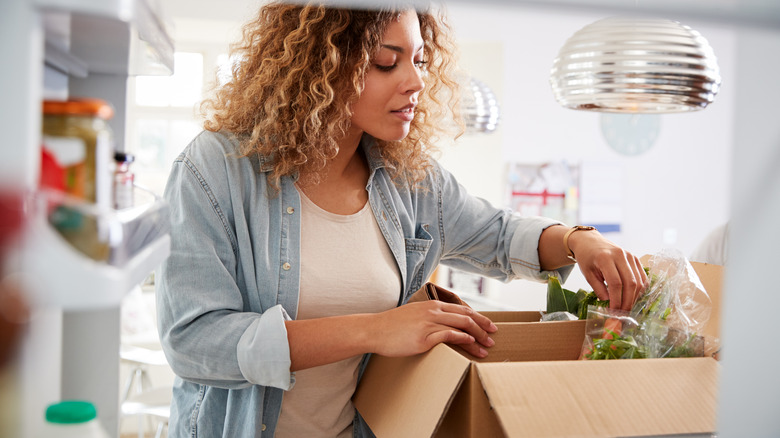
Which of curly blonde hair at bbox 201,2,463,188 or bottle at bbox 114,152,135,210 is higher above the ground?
curly blonde hair at bbox 201,2,463,188

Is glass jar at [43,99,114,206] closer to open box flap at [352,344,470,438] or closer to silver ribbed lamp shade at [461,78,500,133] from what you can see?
open box flap at [352,344,470,438]

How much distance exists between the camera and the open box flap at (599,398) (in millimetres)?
802

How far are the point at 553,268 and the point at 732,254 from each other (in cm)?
92

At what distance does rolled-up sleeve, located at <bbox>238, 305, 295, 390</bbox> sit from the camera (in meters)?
1.02

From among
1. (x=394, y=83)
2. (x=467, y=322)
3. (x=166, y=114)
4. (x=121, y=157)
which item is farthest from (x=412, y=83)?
(x=166, y=114)

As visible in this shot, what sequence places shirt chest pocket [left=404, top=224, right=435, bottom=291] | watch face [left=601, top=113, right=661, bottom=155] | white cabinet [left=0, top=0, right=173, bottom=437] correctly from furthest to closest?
watch face [left=601, top=113, right=661, bottom=155], shirt chest pocket [left=404, top=224, right=435, bottom=291], white cabinet [left=0, top=0, right=173, bottom=437]

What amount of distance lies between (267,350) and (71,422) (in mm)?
473

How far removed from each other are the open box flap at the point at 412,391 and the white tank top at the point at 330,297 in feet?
0.20

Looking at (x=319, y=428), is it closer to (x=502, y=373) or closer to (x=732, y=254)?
(x=502, y=373)

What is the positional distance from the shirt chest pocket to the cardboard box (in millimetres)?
418

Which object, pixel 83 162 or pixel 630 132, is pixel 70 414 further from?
pixel 630 132

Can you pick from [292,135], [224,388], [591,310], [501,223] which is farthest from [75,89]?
[501,223]

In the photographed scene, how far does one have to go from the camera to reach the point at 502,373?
2.78 feet

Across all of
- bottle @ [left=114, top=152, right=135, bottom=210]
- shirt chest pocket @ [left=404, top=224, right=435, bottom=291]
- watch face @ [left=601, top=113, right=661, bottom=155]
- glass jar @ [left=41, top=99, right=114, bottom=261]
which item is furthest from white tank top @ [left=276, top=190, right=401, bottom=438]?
watch face @ [left=601, top=113, right=661, bottom=155]
